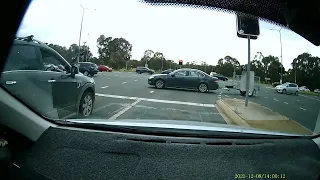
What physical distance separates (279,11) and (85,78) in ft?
9.65

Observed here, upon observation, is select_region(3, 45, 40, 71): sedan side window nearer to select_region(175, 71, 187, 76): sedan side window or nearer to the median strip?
select_region(175, 71, 187, 76): sedan side window

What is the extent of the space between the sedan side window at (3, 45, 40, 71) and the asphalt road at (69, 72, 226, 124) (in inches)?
41.1

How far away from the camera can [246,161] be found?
109 inches

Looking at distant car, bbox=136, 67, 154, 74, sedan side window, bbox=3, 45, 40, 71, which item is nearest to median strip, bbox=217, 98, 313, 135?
distant car, bbox=136, 67, 154, 74

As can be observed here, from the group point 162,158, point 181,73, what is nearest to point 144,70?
point 181,73

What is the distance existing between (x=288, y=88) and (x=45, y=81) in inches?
128

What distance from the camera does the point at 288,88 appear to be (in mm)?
3861

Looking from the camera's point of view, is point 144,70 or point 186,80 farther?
point 186,80

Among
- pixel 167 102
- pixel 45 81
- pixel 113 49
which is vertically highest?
pixel 113 49

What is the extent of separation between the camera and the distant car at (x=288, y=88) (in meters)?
3.70

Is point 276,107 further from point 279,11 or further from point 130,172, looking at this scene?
point 130,172

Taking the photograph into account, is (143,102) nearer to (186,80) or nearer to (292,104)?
(186,80)

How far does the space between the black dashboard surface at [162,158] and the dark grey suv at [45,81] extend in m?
0.66

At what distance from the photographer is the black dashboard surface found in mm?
2639
